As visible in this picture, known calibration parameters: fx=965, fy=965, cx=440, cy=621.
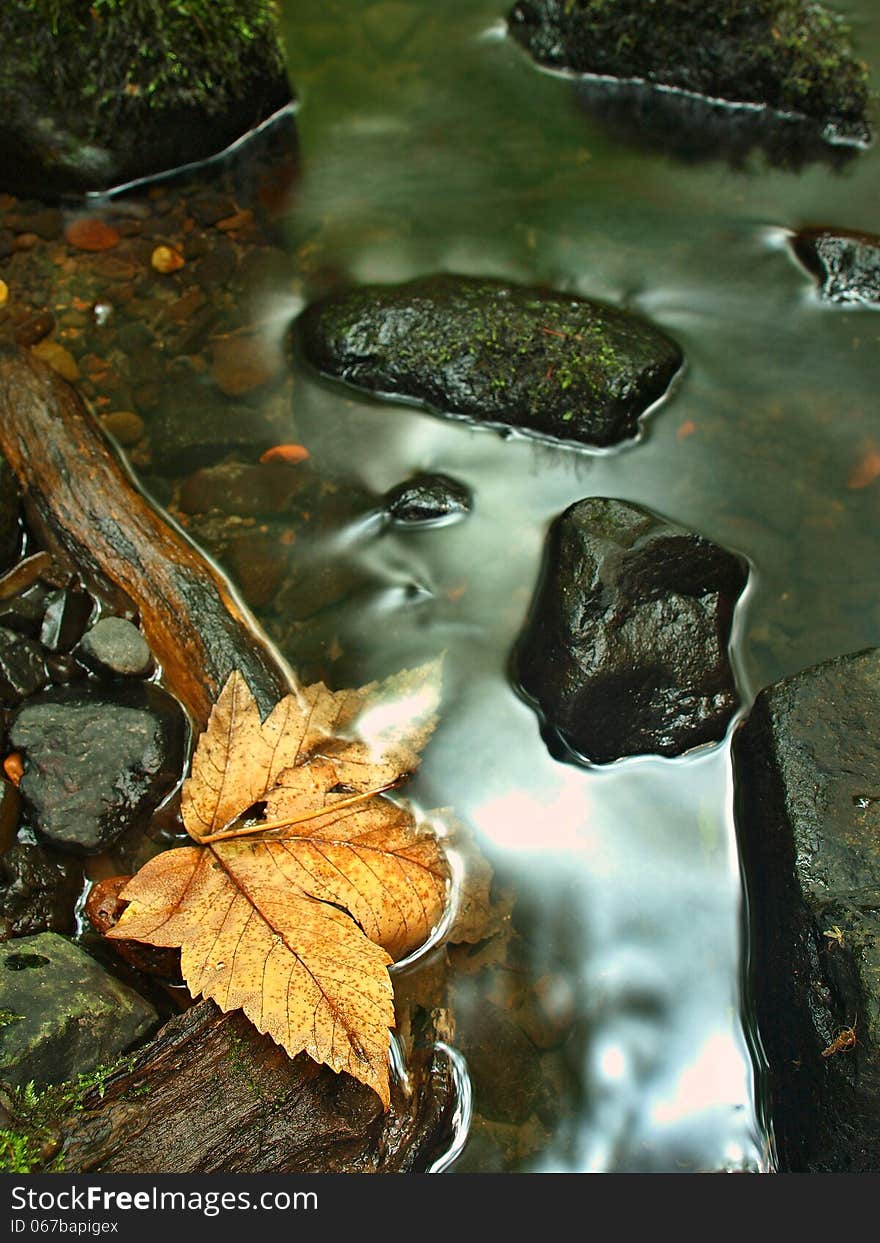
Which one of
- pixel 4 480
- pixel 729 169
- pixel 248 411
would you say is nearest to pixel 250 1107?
pixel 4 480

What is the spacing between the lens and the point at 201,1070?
231 centimetres

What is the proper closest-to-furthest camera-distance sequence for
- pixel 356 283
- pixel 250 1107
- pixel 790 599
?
pixel 250 1107, pixel 790 599, pixel 356 283

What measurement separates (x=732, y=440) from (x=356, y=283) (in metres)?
1.93

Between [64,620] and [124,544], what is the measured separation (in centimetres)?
34

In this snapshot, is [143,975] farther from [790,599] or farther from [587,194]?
[587,194]

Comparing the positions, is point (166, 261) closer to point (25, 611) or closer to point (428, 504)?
point (428, 504)

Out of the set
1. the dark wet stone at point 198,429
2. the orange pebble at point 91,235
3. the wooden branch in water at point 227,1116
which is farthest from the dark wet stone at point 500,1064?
the orange pebble at point 91,235

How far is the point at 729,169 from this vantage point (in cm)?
509

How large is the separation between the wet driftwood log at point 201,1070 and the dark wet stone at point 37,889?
2.02ft

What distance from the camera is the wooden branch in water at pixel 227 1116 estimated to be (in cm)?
220

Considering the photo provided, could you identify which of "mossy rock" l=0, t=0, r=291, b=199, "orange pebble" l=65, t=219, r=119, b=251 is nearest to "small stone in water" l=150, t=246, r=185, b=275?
"orange pebble" l=65, t=219, r=119, b=251

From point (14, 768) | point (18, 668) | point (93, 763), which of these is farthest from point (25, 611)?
point (93, 763)

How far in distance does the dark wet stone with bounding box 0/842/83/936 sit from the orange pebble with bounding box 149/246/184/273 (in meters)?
2.97

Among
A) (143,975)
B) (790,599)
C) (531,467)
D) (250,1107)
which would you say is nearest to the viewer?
(250,1107)
